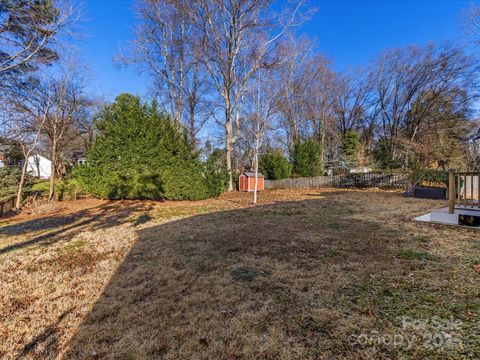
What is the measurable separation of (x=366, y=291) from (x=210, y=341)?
1.78 meters

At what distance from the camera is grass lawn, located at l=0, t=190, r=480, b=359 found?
1820mm

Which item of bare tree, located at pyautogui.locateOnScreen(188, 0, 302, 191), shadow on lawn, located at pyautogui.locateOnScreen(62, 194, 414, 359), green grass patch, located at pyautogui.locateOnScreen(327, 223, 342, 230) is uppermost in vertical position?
bare tree, located at pyautogui.locateOnScreen(188, 0, 302, 191)

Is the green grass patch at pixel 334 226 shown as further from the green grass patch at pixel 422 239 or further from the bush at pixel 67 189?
the bush at pixel 67 189

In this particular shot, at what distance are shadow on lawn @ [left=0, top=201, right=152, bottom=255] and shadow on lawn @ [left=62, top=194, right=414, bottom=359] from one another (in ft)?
6.20

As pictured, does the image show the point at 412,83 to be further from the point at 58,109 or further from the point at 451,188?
the point at 58,109

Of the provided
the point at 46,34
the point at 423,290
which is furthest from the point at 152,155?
the point at 423,290

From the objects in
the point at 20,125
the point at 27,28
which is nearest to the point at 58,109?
the point at 20,125

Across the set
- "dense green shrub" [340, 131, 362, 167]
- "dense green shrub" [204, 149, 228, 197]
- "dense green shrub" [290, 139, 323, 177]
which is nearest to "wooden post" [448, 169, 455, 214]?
"dense green shrub" [204, 149, 228, 197]

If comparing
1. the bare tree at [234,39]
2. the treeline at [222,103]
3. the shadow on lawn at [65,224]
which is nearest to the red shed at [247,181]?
the treeline at [222,103]

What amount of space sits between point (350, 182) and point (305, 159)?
13.5 feet

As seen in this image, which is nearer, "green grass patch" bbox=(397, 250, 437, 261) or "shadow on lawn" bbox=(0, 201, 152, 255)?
"green grass patch" bbox=(397, 250, 437, 261)

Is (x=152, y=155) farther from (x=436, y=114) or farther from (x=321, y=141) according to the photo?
(x=436, y=114)

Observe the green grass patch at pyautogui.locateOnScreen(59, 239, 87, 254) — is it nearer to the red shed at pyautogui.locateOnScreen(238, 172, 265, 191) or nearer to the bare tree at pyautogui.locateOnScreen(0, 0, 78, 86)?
the bare tree at pyautogui.locateOnScreen(0, 0, 78, 86)

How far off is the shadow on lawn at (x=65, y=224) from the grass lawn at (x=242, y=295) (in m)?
0.10
